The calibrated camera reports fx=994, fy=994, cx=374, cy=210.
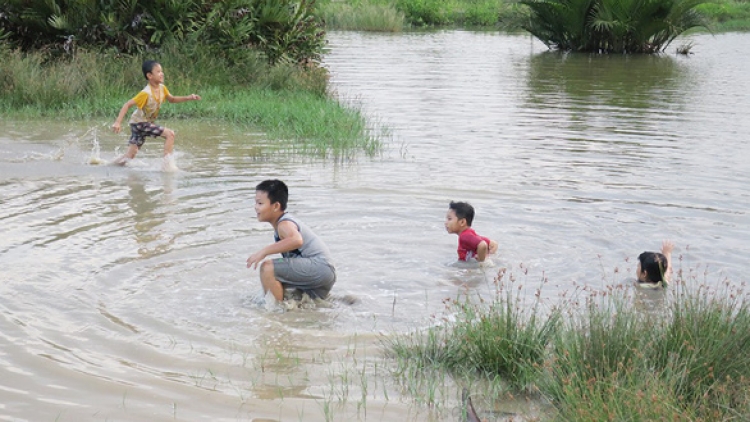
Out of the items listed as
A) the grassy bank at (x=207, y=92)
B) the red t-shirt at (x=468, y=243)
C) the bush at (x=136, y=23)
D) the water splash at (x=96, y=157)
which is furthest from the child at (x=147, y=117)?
the bush at (x=136, y=23)

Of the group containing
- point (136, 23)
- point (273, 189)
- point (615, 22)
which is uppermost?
point (136, 23)

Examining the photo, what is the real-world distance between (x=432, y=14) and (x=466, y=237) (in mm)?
46916

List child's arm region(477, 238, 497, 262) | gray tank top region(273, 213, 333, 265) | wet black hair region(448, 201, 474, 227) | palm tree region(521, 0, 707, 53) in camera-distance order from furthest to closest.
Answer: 1. palm tree region(521, 0, 707, 53)
2. wet black hair region(448, 201, 474, 227)
3. child's arm region(477, 238, 497, 262)
4. gray tank top region(273, 213, 333, 265)

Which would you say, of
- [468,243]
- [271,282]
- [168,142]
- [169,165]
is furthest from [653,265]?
[168,142]

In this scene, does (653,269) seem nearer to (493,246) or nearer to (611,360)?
(493,246)

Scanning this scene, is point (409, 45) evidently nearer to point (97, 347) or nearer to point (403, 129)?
point (403, 129)

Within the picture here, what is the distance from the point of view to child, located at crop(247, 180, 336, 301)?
748 cm

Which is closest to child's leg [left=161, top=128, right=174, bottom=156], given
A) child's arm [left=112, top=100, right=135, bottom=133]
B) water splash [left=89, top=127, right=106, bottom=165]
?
child's arm [left=112, top=100, right=135, bottom=133]

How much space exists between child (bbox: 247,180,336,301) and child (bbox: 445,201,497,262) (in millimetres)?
1589

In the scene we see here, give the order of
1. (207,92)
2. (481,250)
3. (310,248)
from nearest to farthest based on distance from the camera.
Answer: (310,248) < (481,250) < (207,92)

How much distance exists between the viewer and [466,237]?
346 inches

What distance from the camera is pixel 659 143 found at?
15.1m

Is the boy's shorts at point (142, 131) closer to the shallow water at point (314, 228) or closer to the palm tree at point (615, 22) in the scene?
the shallow water at point (314, 228)

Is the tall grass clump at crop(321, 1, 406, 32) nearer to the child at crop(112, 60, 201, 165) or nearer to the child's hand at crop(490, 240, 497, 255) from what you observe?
the child at crop(112, 60, 201, 165)
